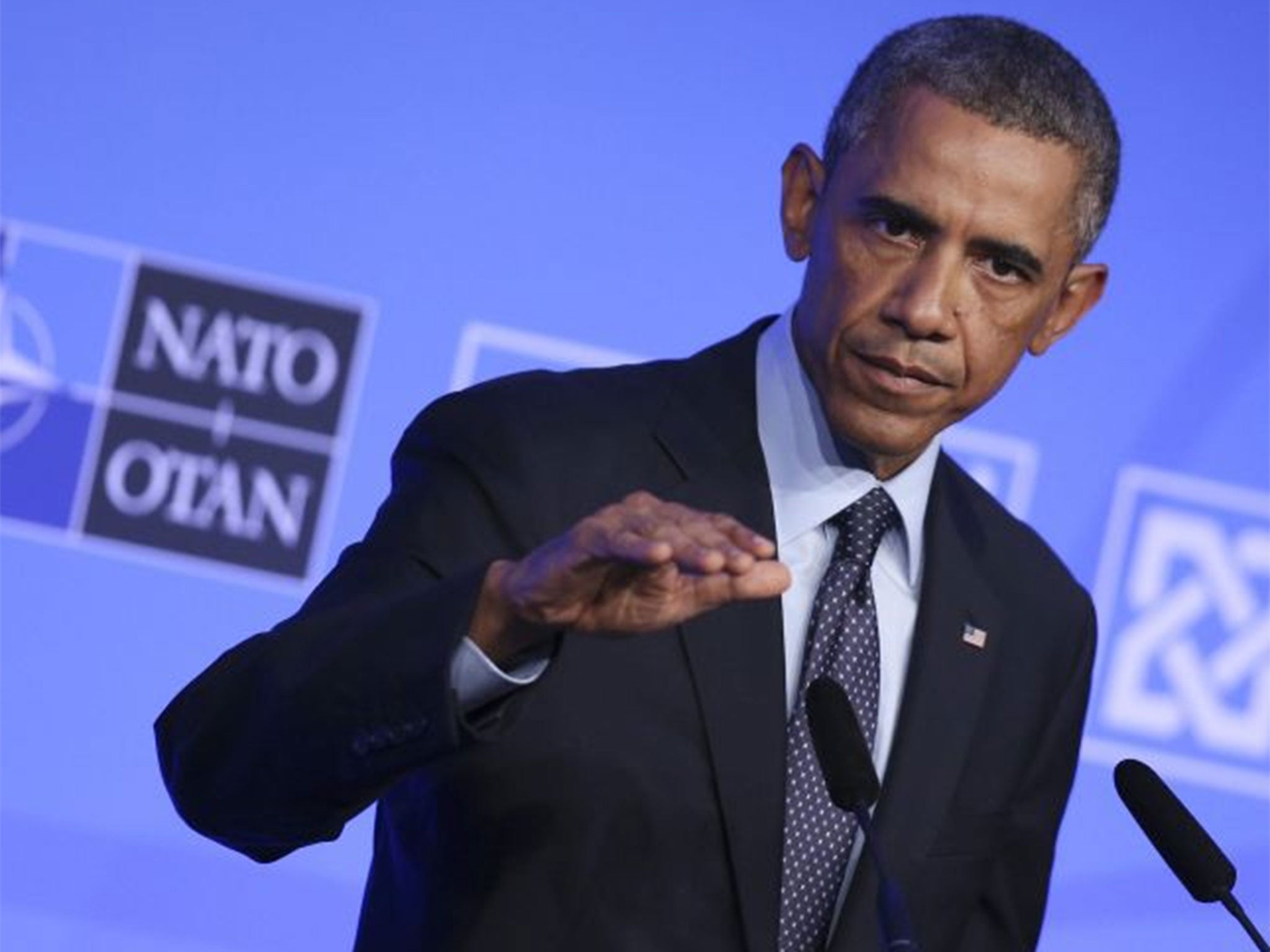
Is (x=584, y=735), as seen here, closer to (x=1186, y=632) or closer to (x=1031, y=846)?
(x=1031, y=846)

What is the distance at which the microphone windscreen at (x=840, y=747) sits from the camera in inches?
80.2

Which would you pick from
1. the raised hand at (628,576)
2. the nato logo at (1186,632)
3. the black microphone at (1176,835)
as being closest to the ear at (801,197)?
the black microphone at (1176,835)

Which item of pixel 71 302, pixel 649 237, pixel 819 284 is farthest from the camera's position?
pixel 649 237

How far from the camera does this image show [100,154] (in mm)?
3609

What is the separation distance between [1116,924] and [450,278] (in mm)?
1472

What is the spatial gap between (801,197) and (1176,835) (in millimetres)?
822

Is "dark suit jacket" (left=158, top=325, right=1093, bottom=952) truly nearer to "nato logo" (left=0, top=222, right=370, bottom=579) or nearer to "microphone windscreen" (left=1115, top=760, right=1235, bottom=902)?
"microphone windscreen" (left=1115, top=760, right=1235, bottom=902)

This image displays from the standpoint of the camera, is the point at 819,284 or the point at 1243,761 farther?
the point at 1243,761

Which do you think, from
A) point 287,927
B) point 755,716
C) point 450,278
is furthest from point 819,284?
point 287,927

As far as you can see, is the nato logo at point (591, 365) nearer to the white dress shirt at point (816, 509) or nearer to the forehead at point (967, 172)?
the white dress shirt at point (816, 509)

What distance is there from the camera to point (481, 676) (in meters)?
1.96

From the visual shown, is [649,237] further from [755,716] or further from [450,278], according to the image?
[755,716]

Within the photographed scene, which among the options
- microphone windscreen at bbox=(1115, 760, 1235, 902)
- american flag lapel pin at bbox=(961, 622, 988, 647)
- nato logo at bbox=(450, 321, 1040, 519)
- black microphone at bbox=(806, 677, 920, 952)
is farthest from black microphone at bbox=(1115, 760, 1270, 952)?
nato logo at bbox=(450, 321, 1040, 519)

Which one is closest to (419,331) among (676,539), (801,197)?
(801,197)
